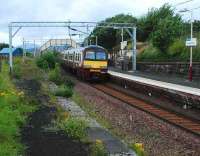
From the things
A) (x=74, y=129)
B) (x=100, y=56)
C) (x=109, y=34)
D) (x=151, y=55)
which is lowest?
(x=74, y=129)

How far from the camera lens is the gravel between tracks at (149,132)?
13.5m

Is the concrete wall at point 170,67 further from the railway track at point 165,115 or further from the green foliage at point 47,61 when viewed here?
the railway track at point 165,115

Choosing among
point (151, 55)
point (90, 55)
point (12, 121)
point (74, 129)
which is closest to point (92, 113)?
point (12, 121)

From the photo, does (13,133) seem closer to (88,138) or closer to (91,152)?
(88,138)

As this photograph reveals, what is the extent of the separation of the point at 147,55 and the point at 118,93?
28.1 metres

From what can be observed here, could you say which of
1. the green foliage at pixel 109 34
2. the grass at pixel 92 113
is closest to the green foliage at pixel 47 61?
the green foliage at pixel 109 34

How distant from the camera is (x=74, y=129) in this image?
13016mm

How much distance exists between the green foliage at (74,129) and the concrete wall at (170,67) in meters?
27.7

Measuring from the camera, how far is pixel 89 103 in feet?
85.1

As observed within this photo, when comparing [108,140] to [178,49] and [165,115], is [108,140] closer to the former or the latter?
[165,115]

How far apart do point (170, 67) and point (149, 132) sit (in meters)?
31.5

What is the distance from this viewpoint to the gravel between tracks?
13500 millimetres

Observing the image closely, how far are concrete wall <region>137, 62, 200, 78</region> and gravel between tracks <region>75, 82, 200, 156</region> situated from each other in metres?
17.1

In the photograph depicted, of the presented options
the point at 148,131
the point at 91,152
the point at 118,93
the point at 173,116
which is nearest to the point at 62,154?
the point at 91,152
